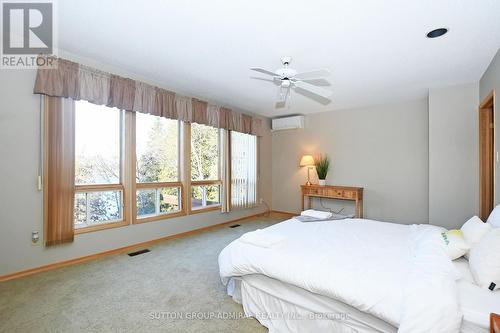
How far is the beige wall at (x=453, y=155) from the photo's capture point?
349 cm

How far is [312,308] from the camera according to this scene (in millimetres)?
1611

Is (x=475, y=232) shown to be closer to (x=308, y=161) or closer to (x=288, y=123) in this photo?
(x=308, y=161)

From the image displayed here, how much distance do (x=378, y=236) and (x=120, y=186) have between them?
319cm

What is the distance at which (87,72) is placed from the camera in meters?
2.87

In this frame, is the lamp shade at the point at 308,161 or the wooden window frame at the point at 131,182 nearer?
the wooden window frame at the point at 131,182

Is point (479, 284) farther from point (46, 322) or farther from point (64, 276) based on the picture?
point (64, 276)

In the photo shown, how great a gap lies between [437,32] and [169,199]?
3938mm

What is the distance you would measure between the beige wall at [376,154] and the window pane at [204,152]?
6.48ft

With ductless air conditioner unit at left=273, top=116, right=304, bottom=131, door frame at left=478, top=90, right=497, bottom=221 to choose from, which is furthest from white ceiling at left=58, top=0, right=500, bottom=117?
ductless air conditioner unit at left=273, top=116, right=304, bottom=131

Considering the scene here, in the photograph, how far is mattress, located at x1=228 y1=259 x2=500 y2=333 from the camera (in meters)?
1.20

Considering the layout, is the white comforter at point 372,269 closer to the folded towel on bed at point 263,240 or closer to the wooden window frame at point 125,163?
the folded towel on bed at point 263,240

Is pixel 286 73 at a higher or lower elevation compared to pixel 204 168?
higher

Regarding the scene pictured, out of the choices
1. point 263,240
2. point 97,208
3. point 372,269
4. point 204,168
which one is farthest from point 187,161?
point 372,269

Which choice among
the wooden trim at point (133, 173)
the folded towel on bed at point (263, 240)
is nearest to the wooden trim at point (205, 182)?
the wooden trim at point (133, 173)
